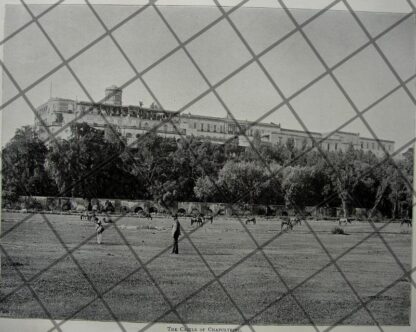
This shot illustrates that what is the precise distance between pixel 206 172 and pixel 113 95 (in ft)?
2.34

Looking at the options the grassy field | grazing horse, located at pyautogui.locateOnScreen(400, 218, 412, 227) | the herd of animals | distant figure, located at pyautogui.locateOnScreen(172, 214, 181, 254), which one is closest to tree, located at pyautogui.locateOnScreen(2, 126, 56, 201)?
the grassy field

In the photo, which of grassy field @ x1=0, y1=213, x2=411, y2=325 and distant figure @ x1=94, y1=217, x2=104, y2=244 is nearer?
grassy field @ x1=0, y1=213, x2=411, y2=325

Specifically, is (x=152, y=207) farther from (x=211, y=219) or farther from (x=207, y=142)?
(x=207, y=142)

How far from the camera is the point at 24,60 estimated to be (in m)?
3.41

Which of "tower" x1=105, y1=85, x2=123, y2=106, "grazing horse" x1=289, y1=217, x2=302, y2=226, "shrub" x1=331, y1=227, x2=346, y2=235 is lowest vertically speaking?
"shrub" x1=331, y1=227, x2=346, y2=235

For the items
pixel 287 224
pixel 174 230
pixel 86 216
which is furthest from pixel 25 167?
pixel 287 224

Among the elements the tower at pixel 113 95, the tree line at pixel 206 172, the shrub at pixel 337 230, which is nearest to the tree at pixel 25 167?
the tree line at pixel 206 172

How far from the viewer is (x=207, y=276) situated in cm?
337

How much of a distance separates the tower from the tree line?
169 millimetres

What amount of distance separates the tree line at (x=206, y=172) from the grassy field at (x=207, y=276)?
187mm

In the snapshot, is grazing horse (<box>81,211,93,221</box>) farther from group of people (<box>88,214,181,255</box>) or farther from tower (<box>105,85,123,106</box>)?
tower (<box>105,85,123,106</box>)

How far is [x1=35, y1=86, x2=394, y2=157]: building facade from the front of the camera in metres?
3.43

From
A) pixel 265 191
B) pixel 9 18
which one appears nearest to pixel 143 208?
pixel 265 191

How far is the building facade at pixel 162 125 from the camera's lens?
3430mm
